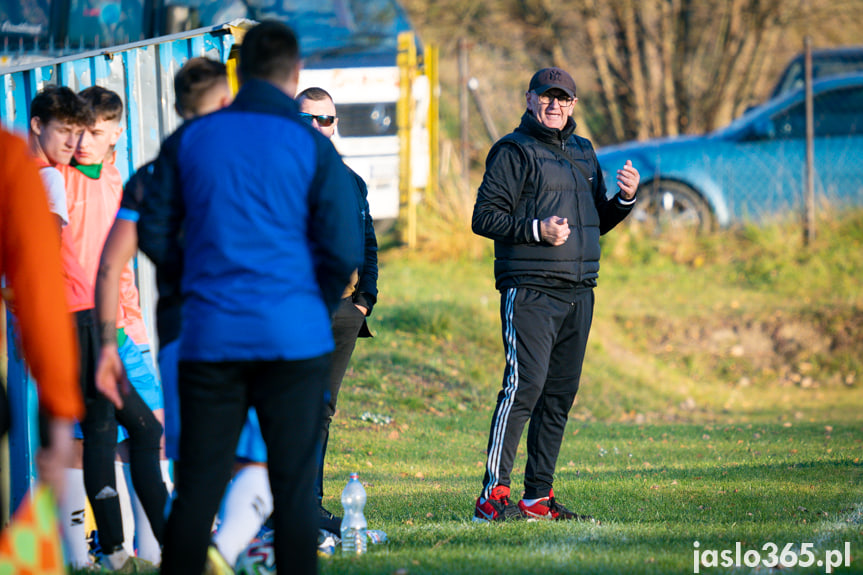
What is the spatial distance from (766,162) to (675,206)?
1351 millimetres

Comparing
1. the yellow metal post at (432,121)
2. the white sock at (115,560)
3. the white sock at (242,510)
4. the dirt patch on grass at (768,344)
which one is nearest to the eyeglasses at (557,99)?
the white sock at (242,510)

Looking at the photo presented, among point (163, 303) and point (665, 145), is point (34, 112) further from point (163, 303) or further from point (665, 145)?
point (665, 145)

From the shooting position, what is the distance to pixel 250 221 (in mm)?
2859

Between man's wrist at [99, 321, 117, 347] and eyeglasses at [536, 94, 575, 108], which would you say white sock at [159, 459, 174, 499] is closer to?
man's wrist at [99, 321, 117, 347]

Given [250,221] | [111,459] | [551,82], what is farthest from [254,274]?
[551,82]

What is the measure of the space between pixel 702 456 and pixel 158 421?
15.2ft

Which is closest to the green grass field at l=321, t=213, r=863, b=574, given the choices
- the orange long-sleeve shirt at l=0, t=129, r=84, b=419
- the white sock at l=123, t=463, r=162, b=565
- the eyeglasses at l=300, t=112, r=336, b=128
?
the white sock at l=123, t=463, r=162, b=565

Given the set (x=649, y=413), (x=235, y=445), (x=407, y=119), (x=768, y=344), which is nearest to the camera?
(x=235, y=445)

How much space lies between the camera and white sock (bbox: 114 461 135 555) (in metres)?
4.32

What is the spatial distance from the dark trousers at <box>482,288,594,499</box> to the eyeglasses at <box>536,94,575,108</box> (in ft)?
3.22

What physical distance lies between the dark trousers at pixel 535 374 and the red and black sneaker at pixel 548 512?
0.17ft

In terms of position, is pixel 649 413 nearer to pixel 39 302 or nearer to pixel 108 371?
pixel 108 371

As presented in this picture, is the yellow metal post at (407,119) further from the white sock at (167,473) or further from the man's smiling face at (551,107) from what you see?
the white sock at (167,473)

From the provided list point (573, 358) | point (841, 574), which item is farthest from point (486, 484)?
point (841, 574)
